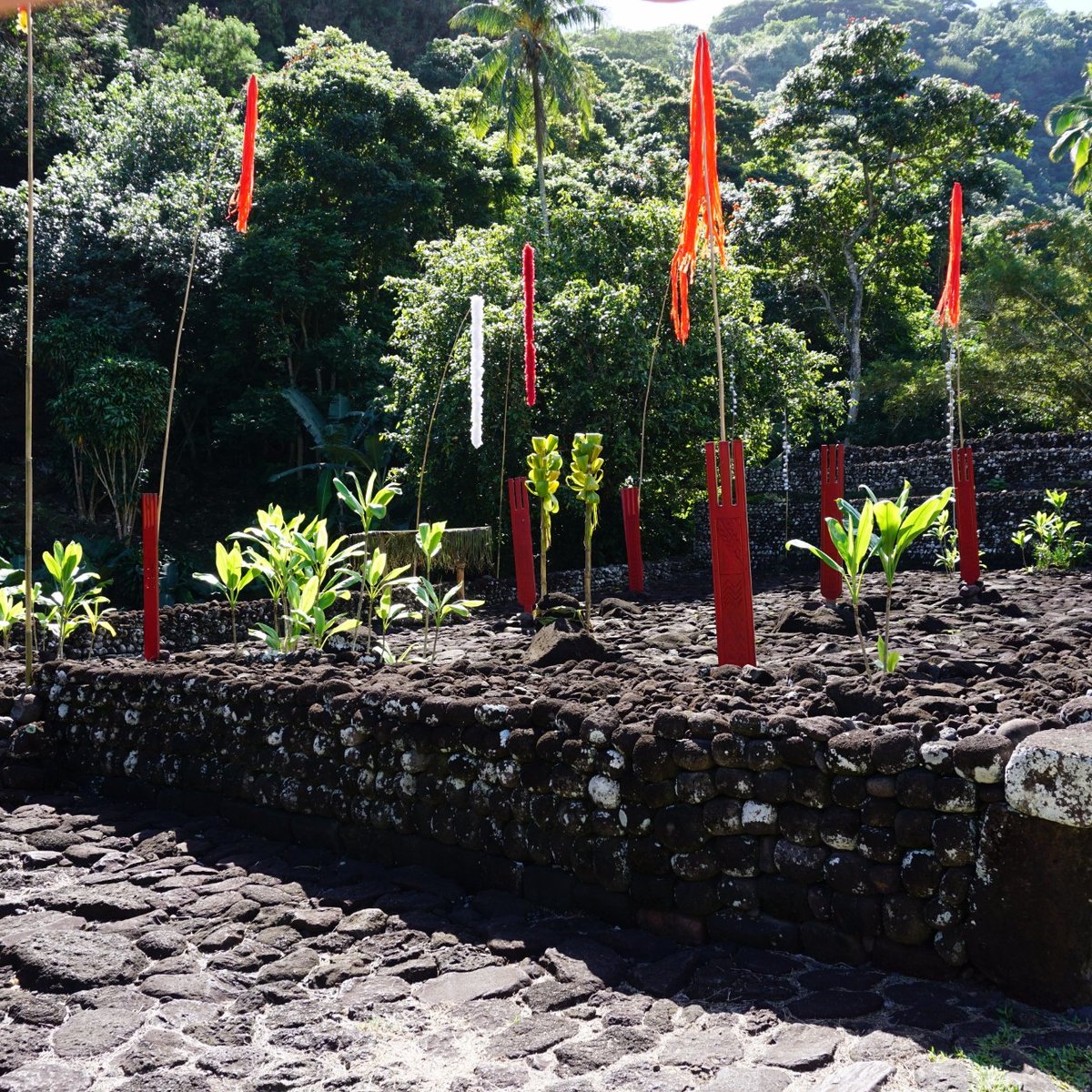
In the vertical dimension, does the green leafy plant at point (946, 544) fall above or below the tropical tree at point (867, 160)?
below

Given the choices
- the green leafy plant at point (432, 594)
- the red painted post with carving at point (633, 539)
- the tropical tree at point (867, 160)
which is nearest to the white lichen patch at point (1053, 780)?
the green leafy plant at point (432, 594)

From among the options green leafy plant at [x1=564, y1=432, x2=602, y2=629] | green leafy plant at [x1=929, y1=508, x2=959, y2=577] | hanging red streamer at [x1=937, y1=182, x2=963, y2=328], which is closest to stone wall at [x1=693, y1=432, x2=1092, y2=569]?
green leafy plant at [x1=929, y1=508, x2=959, y2=577]

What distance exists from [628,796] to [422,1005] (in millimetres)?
890

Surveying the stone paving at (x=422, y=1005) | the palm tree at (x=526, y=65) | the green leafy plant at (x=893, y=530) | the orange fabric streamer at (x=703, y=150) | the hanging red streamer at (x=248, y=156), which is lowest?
the stone paving at (x=422, y=1005)

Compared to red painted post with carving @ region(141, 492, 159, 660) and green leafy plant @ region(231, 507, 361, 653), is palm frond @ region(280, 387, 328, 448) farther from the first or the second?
green leafy plant @ region(231, 507, 361, 653)

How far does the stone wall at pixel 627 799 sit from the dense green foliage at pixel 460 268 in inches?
326

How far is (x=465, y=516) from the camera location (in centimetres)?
1371

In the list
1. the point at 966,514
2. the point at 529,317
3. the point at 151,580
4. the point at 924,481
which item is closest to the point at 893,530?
the point at 151,580

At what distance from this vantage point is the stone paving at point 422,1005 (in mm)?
2602

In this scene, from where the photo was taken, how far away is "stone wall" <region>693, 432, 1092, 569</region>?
1222cm

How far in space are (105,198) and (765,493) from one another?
38.4 feet

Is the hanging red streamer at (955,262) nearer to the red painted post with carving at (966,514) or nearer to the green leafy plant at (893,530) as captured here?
the red painted post with carving at (966,514)

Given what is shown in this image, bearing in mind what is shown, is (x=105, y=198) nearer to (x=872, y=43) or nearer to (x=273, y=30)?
(x=273, y=30)

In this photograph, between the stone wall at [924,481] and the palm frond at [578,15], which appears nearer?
the stone wall at [924,481]
